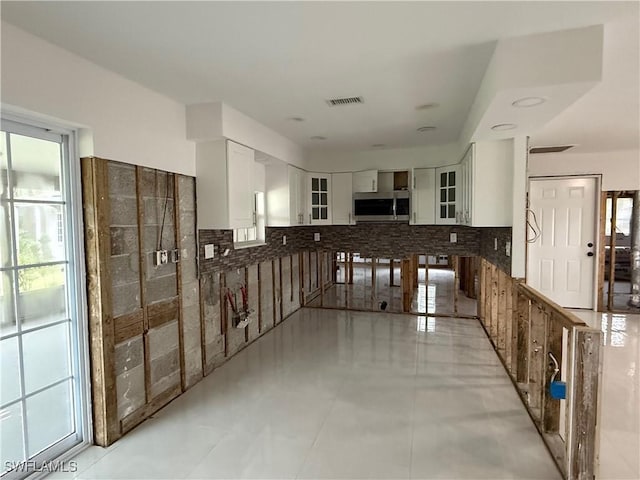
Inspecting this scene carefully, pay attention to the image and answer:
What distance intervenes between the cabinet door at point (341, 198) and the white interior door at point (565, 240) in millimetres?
2986

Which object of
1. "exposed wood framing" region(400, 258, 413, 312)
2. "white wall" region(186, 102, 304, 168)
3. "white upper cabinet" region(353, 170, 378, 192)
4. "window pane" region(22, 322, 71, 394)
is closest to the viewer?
"window pane" region(22, 322, 71, 394)

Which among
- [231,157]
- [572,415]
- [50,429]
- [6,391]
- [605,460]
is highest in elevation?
[231,157]

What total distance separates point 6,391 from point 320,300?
15.9ft

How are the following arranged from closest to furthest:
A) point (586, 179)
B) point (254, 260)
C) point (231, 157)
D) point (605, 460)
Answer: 1. point (605, 460)
2. point (231, 157)
3. point (254, 260)
4. point (586, 179)

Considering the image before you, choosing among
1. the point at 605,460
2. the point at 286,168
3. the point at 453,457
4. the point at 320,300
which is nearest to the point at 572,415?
the point at 605,460

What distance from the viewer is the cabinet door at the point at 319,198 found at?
213 inches

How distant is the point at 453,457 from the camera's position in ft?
7.71

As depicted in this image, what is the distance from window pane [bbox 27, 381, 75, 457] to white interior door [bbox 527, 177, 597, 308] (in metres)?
6.09

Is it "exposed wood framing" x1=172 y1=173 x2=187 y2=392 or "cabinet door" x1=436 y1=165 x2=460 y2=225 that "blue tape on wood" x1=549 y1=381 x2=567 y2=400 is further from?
"exposed wood framing" x1=172 y1=173 x2=187 y2=392

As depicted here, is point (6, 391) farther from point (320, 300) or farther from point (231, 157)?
point (320, 300)

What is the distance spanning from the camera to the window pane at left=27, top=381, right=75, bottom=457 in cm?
222

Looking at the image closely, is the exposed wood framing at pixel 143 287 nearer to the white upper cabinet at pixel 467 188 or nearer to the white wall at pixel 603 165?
the white upper cabinet at pixel 467 188

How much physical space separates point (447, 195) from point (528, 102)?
2721mm

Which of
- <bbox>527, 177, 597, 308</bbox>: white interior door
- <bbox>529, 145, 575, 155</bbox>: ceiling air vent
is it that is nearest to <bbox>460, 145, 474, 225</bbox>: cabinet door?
<bbox>529, 145, 575, 155</bbox>: ceiling air vent
